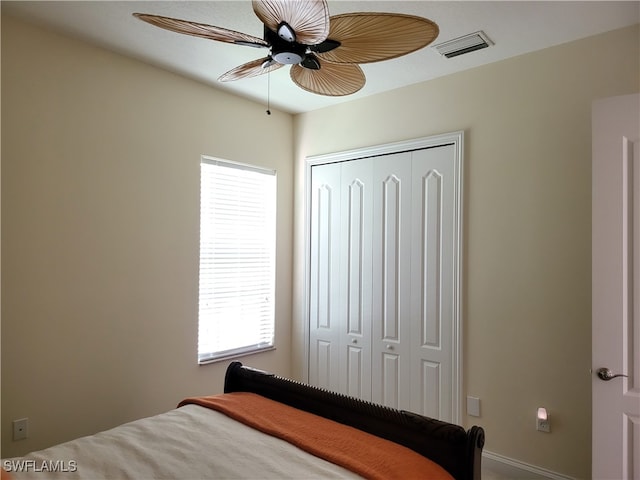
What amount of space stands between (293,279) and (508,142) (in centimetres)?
219

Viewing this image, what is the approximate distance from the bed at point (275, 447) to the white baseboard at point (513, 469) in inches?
56.0

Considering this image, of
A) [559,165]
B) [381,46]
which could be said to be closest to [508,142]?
[559,165]

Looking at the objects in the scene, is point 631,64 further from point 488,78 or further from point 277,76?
point 277,76

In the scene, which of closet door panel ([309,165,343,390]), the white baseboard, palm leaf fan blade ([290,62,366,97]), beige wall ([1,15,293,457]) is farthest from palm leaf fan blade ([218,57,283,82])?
the white baseboard

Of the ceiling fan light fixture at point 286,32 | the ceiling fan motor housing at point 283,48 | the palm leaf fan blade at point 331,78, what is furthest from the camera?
the palm leaf fan blade at point 331,78

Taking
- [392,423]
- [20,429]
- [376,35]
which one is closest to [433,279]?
[392,423]

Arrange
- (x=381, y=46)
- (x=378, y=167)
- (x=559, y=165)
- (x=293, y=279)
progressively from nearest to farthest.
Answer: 1. (x=381, y=46)
2. (x=559, y=165)
3. (x=378, y=167)
4. (x=293, y=279)

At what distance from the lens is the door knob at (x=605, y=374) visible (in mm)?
2057

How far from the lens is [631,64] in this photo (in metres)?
→ 2.47

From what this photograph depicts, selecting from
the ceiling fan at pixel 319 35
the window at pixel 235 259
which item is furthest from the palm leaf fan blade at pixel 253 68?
the window at pixel 235 259

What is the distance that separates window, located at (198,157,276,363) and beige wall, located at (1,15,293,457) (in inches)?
4.7

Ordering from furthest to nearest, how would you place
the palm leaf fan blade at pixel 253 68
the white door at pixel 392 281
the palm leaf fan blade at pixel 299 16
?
the white door at pixel 392 281 → the palm leaf fan blade at pixel 253 68 → the palm leaf fan blade at pixel 299 16

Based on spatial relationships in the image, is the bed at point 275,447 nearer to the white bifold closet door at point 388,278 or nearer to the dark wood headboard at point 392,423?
the dark wood headboard at point 392,423

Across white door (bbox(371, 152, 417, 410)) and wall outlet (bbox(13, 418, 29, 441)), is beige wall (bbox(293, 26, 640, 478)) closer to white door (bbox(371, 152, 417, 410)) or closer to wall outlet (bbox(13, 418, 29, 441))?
white door (bbox(371, 152, 417, 410))
